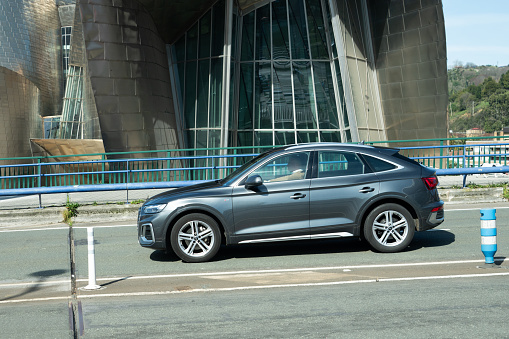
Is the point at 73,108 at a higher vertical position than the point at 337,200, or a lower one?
higher

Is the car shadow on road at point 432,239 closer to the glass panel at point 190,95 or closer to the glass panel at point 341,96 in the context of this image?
the glass panel at point 341,96

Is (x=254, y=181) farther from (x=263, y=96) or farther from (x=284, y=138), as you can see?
(x=263, y=96)

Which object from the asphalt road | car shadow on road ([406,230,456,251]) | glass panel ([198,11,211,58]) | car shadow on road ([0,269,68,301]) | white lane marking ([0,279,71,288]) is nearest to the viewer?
the asphalt road

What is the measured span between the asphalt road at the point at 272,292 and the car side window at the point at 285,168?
1.21m

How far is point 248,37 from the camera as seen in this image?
27391 millimetres

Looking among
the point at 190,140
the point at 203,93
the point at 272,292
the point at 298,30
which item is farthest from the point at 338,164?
the point at 190,140

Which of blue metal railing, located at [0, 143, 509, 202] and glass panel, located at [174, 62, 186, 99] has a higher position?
glass panel, located at [174, 62, 186, 99]

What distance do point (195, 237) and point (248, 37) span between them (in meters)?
20.3

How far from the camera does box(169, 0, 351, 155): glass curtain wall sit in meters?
26.8

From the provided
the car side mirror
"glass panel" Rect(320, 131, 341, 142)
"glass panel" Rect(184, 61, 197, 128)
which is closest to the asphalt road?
the car side mirror

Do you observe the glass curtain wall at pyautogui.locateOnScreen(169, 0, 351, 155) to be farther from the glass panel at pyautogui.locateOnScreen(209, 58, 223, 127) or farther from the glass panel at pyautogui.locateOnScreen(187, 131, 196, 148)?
the glass panel at pyautogui.locateOnScreen(187, 131, 196, 148)

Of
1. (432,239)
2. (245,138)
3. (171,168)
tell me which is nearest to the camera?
(432,239)

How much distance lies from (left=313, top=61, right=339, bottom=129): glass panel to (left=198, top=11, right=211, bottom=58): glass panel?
518cm

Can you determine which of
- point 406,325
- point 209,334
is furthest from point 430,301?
point 209,334
